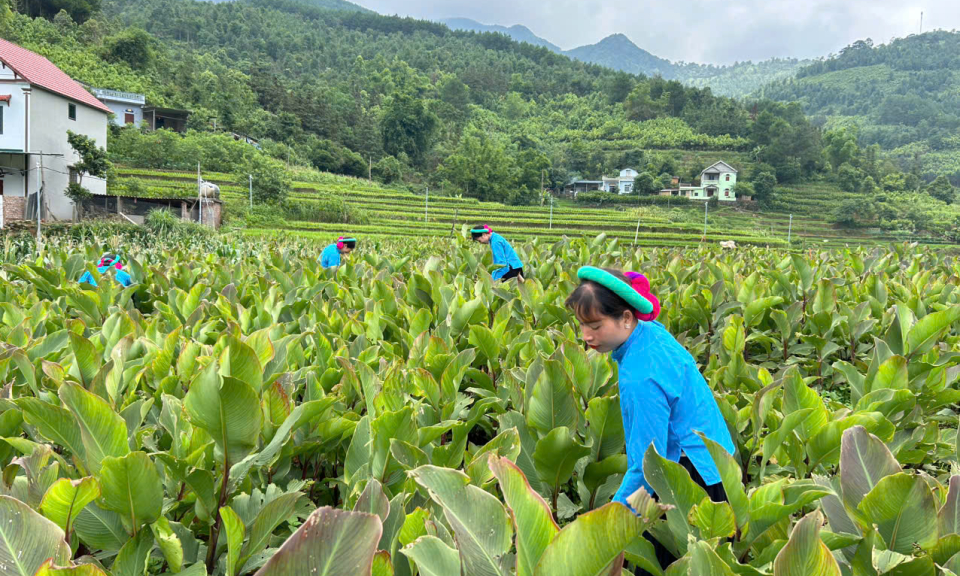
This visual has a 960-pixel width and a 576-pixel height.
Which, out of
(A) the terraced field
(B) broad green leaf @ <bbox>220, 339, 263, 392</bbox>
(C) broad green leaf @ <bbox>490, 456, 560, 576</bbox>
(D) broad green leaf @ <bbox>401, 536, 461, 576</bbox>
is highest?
(A) the terraced field

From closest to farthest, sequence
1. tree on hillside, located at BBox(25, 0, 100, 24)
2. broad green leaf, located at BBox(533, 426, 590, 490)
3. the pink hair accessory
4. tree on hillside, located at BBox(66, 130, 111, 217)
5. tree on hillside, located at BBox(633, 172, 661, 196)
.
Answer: broad green leaf, located at BBox(533, 426, 590, 490) < the pink hair accessory < tree on hillside, located at BBox(66, 130, 111, 217) < tree on hillside, located at BBox(633, 172, 661, 196) < tree on hillside, located at BBox(25, 0, 100, 24)

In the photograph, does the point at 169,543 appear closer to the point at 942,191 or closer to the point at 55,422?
the point at 55,422

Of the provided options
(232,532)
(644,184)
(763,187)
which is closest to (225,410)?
(232,532)

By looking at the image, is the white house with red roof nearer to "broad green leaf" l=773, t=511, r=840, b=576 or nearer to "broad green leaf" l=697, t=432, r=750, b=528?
"broad green leaf" l=697, t=432, r=750, b=528

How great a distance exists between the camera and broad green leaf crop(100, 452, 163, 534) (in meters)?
1.15

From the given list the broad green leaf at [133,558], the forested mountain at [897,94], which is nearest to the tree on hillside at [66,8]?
the broad green leaf at [133,558]

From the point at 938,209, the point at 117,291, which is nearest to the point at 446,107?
the point at 938,209

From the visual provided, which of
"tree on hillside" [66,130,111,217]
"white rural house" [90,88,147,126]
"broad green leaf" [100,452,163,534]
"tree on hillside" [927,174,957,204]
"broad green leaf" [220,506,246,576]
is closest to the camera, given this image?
"broad green leaf" [220,506,246,576]

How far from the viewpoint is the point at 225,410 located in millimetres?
1257

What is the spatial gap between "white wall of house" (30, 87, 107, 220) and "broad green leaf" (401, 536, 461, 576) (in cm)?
2818

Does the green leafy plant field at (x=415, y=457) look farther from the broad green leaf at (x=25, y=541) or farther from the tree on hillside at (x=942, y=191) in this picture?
the tree on hillside at (x=942, y=191)

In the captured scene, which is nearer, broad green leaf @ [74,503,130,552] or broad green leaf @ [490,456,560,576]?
broad green leaf @ [490,456,560,576]

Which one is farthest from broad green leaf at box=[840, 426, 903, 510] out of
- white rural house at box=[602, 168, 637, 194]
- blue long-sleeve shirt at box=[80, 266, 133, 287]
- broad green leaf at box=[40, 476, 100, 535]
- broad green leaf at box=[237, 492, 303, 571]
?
white rural house at box=[602, 168, 637, 194]

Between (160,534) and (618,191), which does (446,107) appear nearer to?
(618,191)
